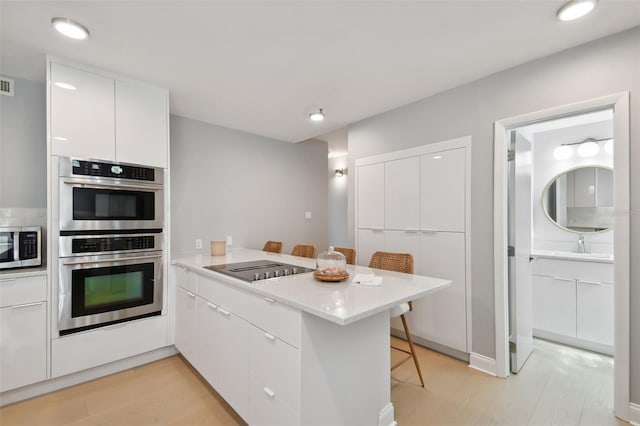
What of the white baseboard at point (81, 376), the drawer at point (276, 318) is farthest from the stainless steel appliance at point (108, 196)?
the drawer at point (276, 318)

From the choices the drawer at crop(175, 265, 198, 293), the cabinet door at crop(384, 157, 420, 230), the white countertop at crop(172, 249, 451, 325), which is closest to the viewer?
the white countertop at crop(172, 249, 451, 325)

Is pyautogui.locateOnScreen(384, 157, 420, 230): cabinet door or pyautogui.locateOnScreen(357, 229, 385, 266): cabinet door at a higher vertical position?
pyautogui.locateOnScreen(384, 157, 420, 230): cabinet door

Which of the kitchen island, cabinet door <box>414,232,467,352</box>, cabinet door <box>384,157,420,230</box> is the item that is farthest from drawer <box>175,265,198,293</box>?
cabinet door <box>414,232,467,352</box>

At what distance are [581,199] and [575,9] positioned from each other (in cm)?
243

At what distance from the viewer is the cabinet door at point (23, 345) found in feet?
6.40

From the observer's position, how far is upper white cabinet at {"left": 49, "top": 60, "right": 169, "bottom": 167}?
2.15 meters

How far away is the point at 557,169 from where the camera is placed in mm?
3375

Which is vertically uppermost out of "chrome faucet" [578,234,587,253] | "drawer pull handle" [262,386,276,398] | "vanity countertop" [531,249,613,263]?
"chrome faucet" [578,234,587,253]

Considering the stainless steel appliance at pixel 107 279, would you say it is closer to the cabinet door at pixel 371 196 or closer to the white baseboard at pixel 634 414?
the cabinet door at pixel 371 196

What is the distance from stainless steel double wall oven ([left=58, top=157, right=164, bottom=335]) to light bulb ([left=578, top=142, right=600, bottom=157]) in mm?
4435

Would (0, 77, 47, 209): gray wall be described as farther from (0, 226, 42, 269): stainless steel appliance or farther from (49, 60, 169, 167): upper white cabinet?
(49, 60, 169, 167): upper white cabinet

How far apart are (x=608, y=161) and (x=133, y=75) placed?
477cm

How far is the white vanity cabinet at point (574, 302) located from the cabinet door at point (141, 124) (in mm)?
4052

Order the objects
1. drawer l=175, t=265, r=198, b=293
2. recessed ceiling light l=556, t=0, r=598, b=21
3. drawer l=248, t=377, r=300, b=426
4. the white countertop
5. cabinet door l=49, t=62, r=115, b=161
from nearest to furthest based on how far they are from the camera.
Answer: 1. the white countertop
2. drawer l=248, t=377, r=300, b=426
3. recessed ceiling light l=556, t=0, r=598, b=21
4. cabinet door l=49, t=62, r=115, b=161
5. drawer l=175, t=265, r=198, b=293
